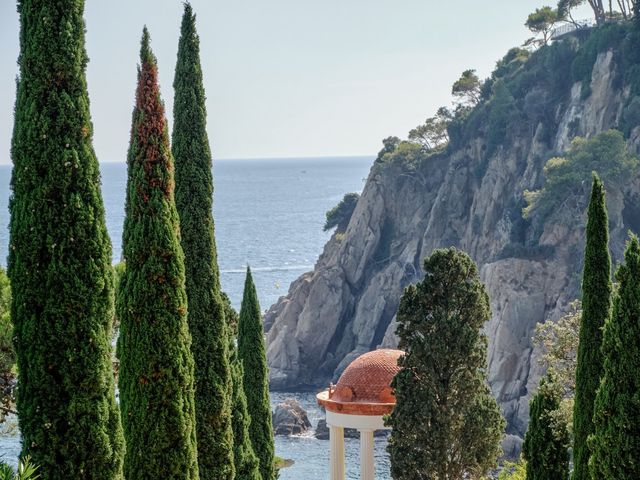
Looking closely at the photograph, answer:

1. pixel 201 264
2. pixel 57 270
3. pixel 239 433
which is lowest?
pixel 239 433

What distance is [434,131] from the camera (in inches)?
4075

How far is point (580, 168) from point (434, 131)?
32.0m

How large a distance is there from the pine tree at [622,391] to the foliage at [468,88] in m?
85.3

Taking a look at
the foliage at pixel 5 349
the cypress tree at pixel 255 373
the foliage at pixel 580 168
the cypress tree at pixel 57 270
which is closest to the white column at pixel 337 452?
the cypress tree at pixel 255 373

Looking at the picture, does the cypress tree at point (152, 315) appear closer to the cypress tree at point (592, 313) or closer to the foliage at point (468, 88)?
the cypress tree at point (592, 313)

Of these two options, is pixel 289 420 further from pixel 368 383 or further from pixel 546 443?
pixel 546 443

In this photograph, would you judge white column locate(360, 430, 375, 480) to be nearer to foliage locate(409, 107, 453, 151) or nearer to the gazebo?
the gazebo

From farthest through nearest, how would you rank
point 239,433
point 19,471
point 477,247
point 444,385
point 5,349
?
point 477,247 < point 444,385 < point 239,433 < point 5,349 < point 19,471

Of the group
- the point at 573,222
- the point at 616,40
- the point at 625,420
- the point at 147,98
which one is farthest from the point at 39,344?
the point at 616,40

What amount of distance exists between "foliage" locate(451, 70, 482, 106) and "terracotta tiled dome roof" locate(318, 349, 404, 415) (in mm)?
75329

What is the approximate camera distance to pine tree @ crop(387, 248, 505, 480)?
25984mm

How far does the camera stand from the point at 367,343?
88.7 meters

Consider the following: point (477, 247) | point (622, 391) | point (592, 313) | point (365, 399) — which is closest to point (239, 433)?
point (365, 399)

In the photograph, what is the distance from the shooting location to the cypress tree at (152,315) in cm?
1750
